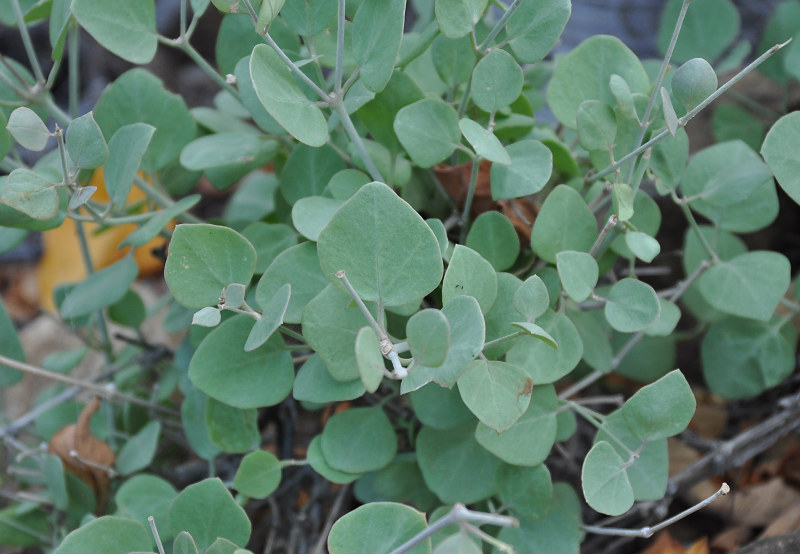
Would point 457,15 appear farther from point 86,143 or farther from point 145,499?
point 145,499

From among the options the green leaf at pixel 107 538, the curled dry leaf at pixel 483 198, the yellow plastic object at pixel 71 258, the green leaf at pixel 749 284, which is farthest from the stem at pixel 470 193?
the yellow plastic object at pixel 71 258

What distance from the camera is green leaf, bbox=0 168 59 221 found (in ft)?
1.48

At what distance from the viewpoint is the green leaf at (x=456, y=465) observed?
0.54m

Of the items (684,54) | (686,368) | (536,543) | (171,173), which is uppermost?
(684,54)

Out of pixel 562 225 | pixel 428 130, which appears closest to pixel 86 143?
pixel 428 130

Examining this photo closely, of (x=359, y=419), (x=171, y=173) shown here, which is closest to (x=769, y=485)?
(x=359, y=419)

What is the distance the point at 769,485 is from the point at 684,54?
490 mm

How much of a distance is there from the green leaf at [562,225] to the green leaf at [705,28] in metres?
0.38

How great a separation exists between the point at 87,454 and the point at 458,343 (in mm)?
450

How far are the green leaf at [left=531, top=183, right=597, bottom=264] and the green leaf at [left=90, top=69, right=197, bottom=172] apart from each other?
33 cm

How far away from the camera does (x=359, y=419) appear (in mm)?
555

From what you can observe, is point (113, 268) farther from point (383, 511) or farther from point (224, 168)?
point (383, 511)

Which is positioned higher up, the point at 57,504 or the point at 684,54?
the point at 684,54

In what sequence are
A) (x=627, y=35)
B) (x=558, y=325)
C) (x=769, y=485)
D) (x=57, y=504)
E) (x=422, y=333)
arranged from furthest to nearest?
1. (x=627, y=35)
2. (x=769, y=485)
3. (x=57, y=504)
4. (x=558, y=325)
5. (x=422, y=333)
